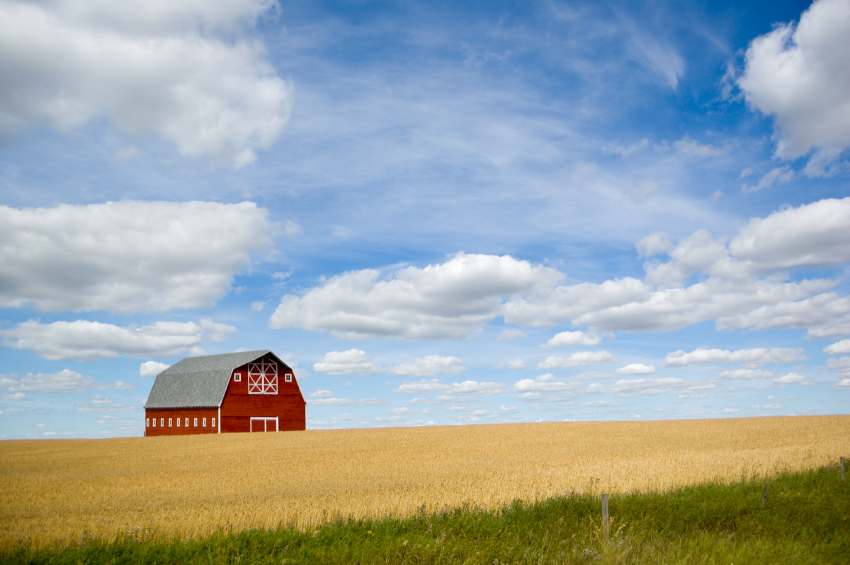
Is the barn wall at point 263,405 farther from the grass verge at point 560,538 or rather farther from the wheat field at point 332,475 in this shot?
the grass verge at point 560,538

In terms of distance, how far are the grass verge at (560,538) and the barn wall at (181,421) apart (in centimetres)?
4812

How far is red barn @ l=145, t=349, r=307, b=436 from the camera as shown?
56344 mm

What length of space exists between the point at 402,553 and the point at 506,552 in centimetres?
193

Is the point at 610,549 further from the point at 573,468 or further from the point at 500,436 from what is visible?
the point at 500,436

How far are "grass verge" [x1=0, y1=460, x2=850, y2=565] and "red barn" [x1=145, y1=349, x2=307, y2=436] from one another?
1852 inches

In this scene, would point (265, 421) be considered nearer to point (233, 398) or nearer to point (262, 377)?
point (233, 398)

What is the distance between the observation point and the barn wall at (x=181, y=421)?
56897 millimetres

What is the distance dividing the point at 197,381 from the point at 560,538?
178 ft

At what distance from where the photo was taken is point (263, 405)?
58094mm

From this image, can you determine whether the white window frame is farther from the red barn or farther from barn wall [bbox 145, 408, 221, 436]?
barn wall [bbox 145, 408, 221, 436]

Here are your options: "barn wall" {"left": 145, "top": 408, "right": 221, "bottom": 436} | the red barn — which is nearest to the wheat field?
the red barn

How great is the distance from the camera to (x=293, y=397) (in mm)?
60031

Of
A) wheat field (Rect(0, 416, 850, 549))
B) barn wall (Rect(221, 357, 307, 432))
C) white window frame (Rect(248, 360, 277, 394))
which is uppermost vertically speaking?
white window frame (Rect(248, 360, 277, 394))

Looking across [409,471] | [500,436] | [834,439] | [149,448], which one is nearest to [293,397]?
[149,448]
